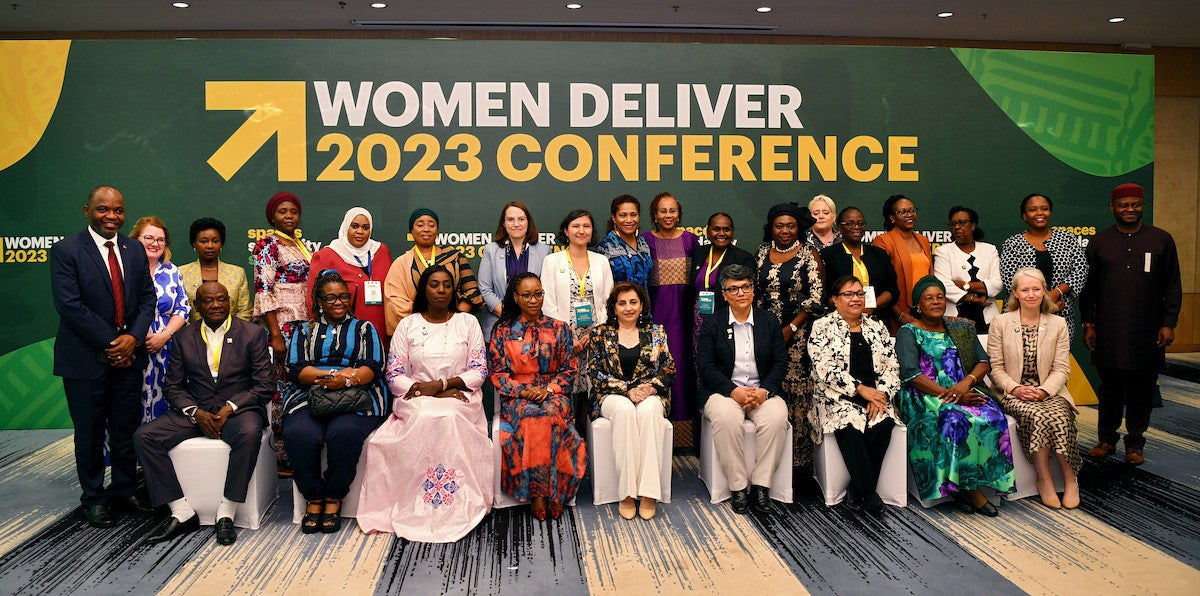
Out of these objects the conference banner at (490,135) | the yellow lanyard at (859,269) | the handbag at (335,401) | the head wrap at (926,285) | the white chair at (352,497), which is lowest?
the white chair at (352,497)

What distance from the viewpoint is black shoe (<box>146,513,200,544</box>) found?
350 cm

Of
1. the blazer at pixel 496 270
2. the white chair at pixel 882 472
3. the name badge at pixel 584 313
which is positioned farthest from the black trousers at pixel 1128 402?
the blazer at pixel 496 270

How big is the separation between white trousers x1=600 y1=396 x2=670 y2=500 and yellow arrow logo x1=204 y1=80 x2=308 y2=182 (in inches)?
139

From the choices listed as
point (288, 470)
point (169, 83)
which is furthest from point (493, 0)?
point (288, 470)

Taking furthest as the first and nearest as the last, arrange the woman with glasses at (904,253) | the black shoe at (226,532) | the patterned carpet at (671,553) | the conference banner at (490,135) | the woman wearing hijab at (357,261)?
the conference banner at (490,135)
the woman with glasses at (904,253)
the woman wearing hijab at (357,261)
the black shoe at (226,532)
the patterned carpet at (671,553)

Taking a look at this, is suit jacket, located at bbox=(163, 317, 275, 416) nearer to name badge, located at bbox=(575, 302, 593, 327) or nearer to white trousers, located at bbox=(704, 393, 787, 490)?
name badge, located at bbox=(575, 302, 593, 327)

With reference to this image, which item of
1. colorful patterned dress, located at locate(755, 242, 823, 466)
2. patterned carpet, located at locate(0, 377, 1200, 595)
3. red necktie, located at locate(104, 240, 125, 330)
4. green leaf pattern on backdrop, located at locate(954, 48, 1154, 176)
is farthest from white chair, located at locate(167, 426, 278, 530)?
green leaf pattern on backdrop, located at locate(954, 48, 1154, 176)

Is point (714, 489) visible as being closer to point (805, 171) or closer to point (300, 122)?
point (805, 171)

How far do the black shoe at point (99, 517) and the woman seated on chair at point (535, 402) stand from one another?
1.94 m

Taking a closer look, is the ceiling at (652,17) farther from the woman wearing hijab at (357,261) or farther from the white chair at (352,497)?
the white chair at (352,497)

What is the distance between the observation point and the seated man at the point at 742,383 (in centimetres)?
392

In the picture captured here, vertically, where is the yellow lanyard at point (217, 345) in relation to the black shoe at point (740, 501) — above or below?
above

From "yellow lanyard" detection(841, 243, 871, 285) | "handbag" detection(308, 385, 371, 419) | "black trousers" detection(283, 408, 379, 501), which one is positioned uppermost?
"yellow lanyard" detection(841, 243, 871, 285)

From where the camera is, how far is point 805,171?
5969 millimetres
